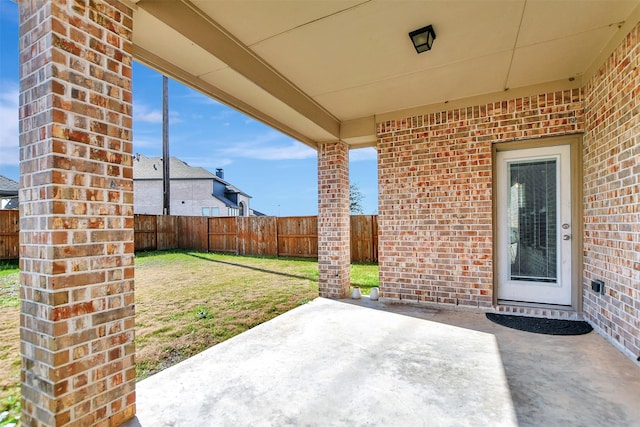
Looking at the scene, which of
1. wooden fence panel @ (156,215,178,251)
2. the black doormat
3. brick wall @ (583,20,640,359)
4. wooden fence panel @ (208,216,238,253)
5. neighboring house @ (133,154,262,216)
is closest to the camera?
brick wall @ (583,20,640,359)

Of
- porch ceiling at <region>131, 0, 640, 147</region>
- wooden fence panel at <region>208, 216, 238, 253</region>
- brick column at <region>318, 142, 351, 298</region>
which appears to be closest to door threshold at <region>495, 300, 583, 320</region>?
brick column at <region>318, 142, 351, 298</region>

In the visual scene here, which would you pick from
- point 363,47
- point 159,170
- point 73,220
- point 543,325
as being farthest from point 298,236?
point 159,170

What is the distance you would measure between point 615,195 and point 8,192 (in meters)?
18.2

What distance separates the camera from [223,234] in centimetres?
1240

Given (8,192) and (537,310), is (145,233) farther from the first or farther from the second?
(537,310)

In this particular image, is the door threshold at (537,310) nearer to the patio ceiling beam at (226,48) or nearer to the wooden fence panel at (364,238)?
the patio ceiling beam at (226,48)

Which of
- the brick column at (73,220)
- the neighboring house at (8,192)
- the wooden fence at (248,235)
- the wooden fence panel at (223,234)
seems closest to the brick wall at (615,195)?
the brick column at (73,220)

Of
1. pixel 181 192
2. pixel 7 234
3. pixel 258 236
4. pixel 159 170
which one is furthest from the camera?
pixel 159 170

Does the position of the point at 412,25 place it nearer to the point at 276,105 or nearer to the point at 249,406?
the point at 276,105

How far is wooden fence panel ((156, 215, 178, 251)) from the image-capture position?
1257 cm

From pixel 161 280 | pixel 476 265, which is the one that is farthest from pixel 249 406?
pixel 161 280

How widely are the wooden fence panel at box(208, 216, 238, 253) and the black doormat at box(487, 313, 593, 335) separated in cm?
992

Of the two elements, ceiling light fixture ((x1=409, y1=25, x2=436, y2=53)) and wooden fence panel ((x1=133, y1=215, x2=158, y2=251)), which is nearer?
ceiling light fixture ((x1=409, y1=25, x2=436, y2=53))

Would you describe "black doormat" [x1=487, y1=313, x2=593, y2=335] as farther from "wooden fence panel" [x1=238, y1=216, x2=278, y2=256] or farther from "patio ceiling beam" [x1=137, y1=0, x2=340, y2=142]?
"wooden fence panel" [x1=238, y1=216, x2=278, y2=256]
